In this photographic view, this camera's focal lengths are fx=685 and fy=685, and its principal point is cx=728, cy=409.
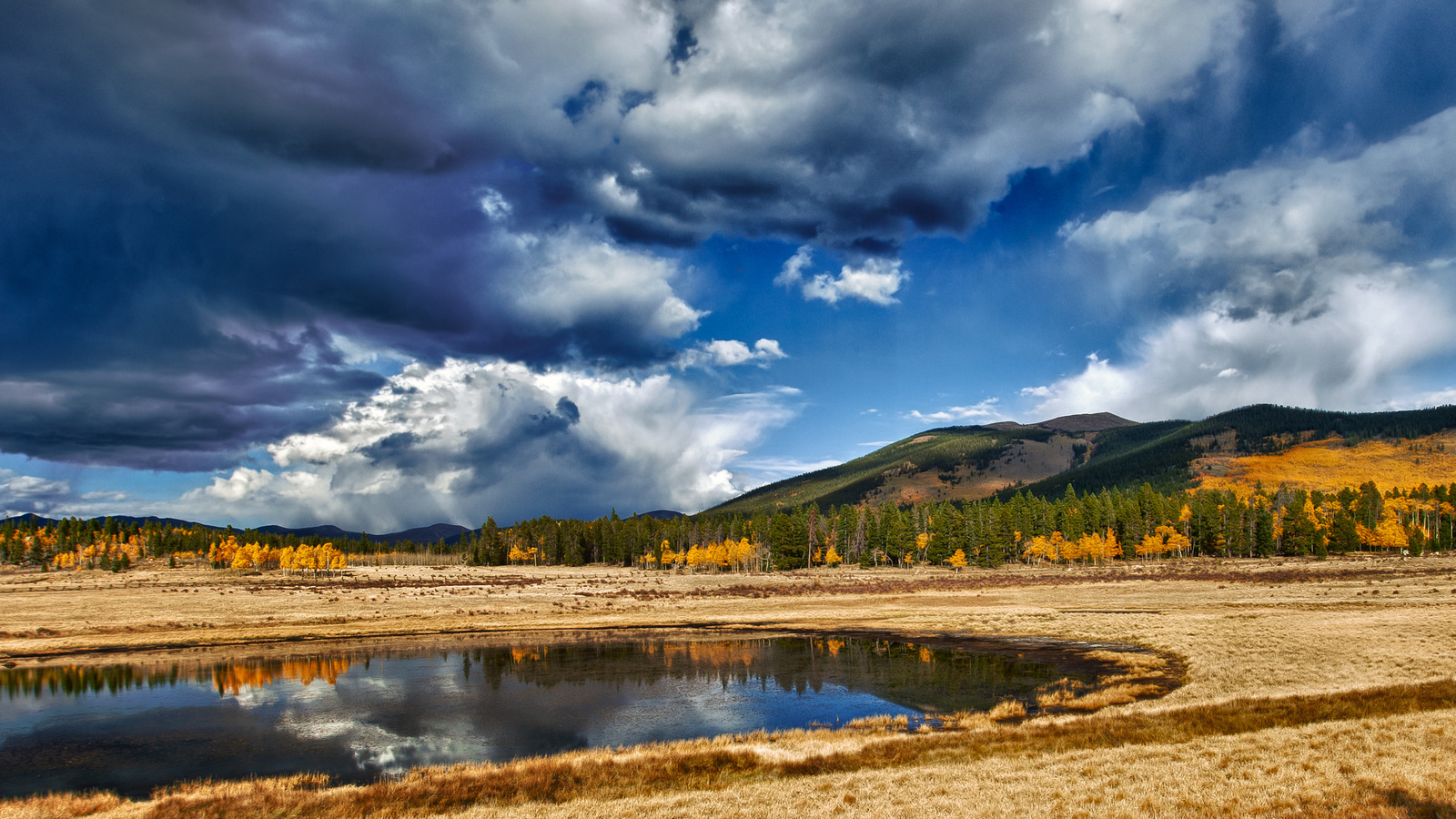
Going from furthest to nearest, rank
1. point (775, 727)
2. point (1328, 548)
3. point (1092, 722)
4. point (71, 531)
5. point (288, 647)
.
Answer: point (71, 531), point (1328, 548), point (288, 647), point (775, 727), point (1092, 722)

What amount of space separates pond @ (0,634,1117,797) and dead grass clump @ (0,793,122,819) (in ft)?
5.11

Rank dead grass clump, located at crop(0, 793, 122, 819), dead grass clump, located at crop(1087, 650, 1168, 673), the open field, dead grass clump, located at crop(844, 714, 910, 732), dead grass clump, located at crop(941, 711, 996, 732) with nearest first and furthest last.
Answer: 1. the open field
2. dead grass clump, located at crop(0, 793, 122, 819)
3. dead grass clump, located at crop(941, 711, 996, 732)
4. dead grass clump, located at crop(844, 714, 910, 732)
5. dead grass clump, located at crop(1087, 650, 1168, 673)

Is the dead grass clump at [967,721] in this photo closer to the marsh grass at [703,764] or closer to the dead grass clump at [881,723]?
the marsh grass at [703,764]

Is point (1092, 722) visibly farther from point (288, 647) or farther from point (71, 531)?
point (71, 531)

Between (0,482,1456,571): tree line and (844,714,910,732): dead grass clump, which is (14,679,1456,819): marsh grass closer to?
(844,714,910,732): dead grass clump

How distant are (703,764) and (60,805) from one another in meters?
15.6

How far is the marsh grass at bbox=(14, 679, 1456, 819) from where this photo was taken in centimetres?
1603

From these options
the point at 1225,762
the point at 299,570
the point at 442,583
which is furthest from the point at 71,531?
the point at 1225,762

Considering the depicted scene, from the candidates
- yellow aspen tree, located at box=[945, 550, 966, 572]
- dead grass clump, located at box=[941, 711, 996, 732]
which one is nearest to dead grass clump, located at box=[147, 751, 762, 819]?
dead grass clump, located at box=[941, 711, 996, 732]

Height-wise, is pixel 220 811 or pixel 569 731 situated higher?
pixel 220 811

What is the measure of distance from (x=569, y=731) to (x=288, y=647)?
3121cm

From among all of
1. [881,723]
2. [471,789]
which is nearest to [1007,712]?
[881,723]

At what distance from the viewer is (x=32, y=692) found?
1277 inches

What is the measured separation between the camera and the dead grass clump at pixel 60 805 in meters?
15.9
